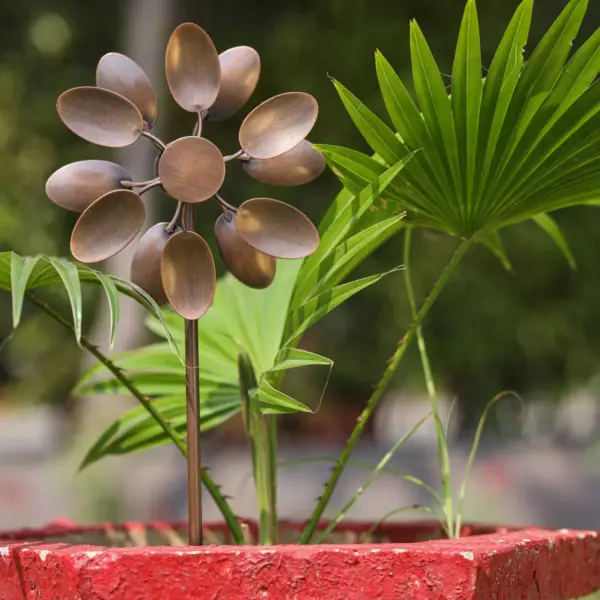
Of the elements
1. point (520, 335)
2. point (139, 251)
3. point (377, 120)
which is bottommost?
point (139, 251)

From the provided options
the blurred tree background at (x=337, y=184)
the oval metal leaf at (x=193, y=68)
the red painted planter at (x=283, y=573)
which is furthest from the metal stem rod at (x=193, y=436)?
the blurred tree background at (x=337, y=184)

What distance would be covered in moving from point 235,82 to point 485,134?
0.23 meters

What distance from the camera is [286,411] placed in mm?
819

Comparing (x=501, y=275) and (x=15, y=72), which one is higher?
(x=15, y=72)

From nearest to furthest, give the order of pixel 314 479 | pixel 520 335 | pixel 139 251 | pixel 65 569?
1. pixel 65 569
2. pixel 139 251
3. pixel 314 479
4. pixel 520 335

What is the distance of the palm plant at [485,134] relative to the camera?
881 mm

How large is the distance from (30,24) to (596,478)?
3039mm

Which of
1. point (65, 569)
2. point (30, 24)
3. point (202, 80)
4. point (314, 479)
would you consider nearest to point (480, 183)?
point (202, 80)

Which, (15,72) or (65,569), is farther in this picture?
(15,72)

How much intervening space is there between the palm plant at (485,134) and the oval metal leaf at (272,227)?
0.08 m

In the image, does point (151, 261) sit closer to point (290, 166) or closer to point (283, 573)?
point (290, 166)

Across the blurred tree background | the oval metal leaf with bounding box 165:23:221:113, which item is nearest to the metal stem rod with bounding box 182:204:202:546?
the oval metal leaf with bounding box 165:23:221:113

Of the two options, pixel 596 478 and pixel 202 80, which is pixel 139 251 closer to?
pixel 202 80

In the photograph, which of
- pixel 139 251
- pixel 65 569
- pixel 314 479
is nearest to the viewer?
pixel 65 569
